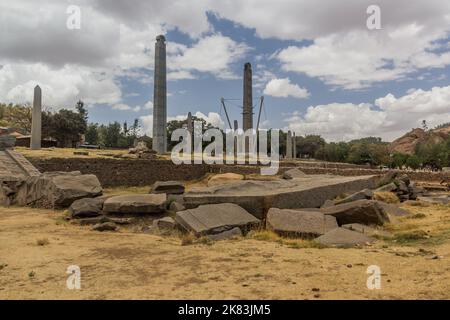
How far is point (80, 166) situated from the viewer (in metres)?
20.1

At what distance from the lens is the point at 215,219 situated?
804 cm

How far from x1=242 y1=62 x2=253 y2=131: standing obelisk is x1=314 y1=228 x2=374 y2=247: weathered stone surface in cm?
2906

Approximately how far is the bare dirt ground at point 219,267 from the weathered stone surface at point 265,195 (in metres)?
1.88

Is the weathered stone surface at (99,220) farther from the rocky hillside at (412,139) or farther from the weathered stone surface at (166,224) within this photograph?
the rocky hillside at (412,139)

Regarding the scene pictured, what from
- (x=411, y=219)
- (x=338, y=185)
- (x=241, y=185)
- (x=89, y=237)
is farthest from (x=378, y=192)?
(x=89, y=237)

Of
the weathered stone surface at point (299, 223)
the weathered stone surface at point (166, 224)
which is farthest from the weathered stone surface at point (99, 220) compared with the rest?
the weathered stone surface at point (299, 223)

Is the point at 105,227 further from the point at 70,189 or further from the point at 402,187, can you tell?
the point at 402,187

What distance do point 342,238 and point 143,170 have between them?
17.2m

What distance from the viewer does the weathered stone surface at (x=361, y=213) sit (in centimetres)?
836

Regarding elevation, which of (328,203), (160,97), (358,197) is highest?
(160,97)

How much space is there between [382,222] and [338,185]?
3227 mm

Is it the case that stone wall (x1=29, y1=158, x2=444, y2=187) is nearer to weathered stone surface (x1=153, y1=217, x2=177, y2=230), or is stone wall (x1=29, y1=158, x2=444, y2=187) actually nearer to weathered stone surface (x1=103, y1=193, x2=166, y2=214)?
weathered stone surface (x1=103, y1=193, x2=166, y2=214)

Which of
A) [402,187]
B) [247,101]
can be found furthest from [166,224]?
[247,101]
